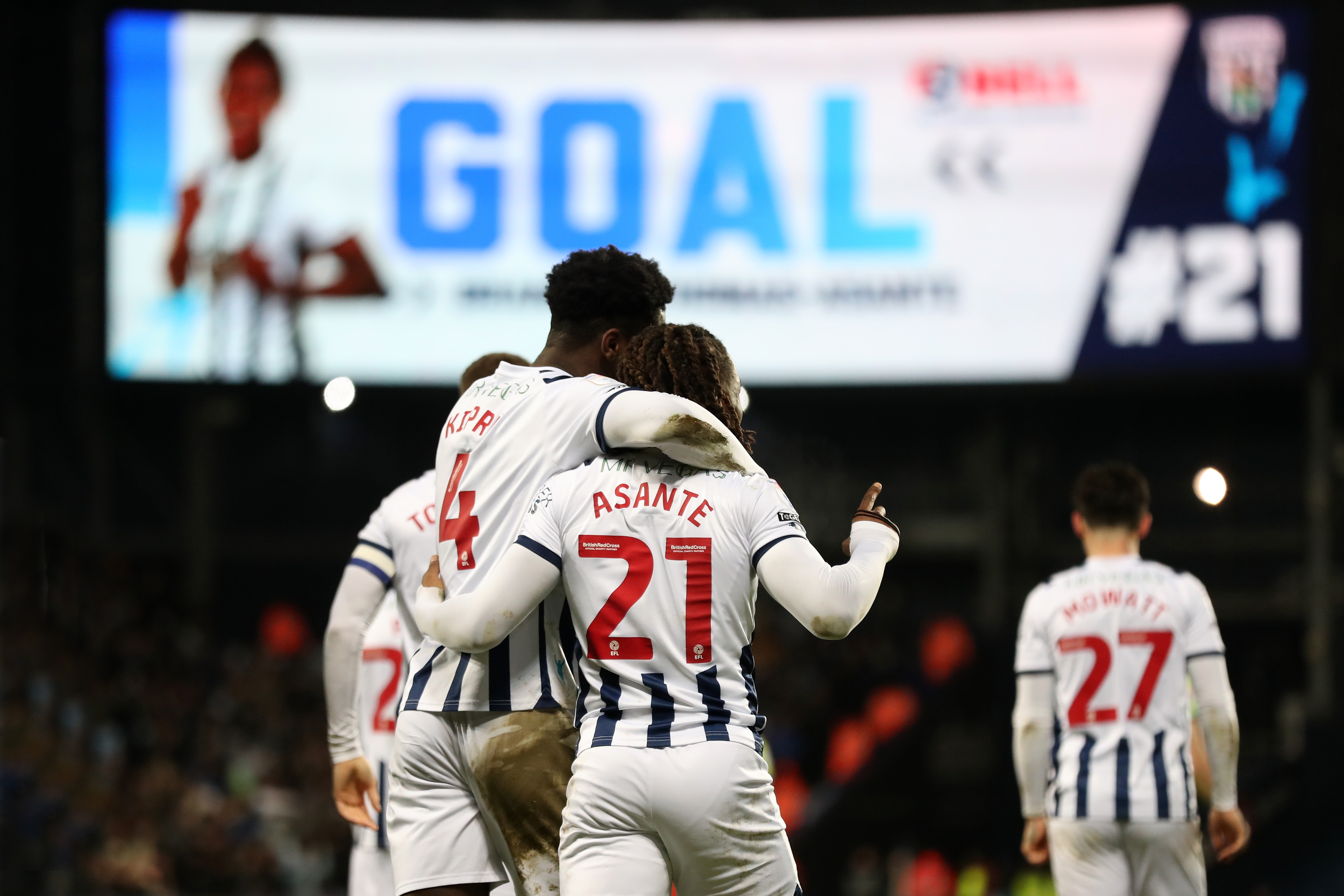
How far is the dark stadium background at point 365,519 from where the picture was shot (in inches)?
538

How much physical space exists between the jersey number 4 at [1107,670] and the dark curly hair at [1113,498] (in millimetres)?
443

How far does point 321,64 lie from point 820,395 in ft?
17.6

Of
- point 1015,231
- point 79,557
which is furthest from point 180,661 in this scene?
point 1015,231

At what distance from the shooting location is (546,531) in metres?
3.67

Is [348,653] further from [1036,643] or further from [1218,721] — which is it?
[1218,721]

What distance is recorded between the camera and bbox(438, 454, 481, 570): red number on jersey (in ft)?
13.1

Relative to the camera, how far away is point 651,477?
145 inches

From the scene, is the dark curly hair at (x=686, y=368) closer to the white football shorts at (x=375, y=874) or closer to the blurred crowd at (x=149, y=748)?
the white football shorts at (x=375, y=874)

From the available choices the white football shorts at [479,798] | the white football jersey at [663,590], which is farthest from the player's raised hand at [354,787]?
the white football jersey at [663,590]

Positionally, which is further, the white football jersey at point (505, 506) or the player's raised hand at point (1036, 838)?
the player's raised hand at point (1036, 838)

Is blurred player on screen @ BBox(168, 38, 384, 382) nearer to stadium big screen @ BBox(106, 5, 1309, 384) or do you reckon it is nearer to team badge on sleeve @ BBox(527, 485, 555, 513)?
stadium big screen @ BBox(106, 5, 1309, 384)

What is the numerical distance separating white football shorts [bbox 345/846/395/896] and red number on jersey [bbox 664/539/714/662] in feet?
8.66

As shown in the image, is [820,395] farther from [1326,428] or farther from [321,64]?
[321,64]

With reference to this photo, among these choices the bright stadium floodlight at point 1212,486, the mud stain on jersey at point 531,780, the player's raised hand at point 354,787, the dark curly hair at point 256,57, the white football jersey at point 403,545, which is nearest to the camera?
the mud stain on jersey at point 531,780
